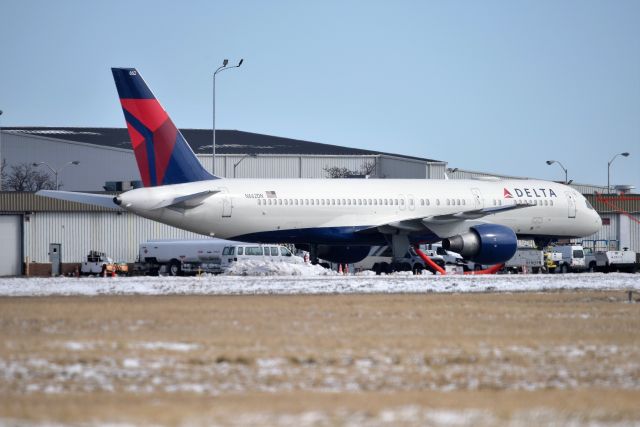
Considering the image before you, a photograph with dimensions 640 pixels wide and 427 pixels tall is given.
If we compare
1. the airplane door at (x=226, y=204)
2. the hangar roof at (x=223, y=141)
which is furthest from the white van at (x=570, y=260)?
the hangar roof at (x=223, y=141)

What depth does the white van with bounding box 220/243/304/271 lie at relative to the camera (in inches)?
2227

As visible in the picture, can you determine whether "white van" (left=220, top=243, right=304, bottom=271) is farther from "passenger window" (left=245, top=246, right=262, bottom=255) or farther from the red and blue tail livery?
the red and blue tail livery

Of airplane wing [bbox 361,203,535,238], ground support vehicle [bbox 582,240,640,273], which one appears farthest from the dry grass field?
ground support vehicle [bbox 582,240,640,273]

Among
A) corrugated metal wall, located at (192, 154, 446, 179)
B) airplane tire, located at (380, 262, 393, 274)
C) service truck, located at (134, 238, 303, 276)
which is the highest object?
corrugated metal wall, located at (192, 154, 446, 179)

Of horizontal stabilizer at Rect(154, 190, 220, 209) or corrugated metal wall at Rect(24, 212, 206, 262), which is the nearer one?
horizontal stabilizer at Rect(154, 190, 220, 209)

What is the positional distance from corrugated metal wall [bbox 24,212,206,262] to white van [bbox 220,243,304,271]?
Answer: 16.6 meters

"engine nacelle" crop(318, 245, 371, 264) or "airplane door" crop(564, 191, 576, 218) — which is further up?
"airplane door" crop(564, 191, 576, 218)

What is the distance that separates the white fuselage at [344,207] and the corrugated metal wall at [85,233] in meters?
28.4

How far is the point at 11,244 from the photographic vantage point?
226 ft

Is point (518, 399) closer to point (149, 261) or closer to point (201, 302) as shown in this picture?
point (201, 302)

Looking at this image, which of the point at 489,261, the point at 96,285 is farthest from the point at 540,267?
the point at 96,285

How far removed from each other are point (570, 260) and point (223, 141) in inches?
2287

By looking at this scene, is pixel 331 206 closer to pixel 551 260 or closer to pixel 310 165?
pixel 551 260

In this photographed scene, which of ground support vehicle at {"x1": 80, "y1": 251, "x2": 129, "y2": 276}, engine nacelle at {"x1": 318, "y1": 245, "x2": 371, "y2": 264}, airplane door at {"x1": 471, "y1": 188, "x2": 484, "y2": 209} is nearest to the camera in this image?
airplane door at {"x1": 471, "y1": 188, "x2": 484, "y2": 209}
